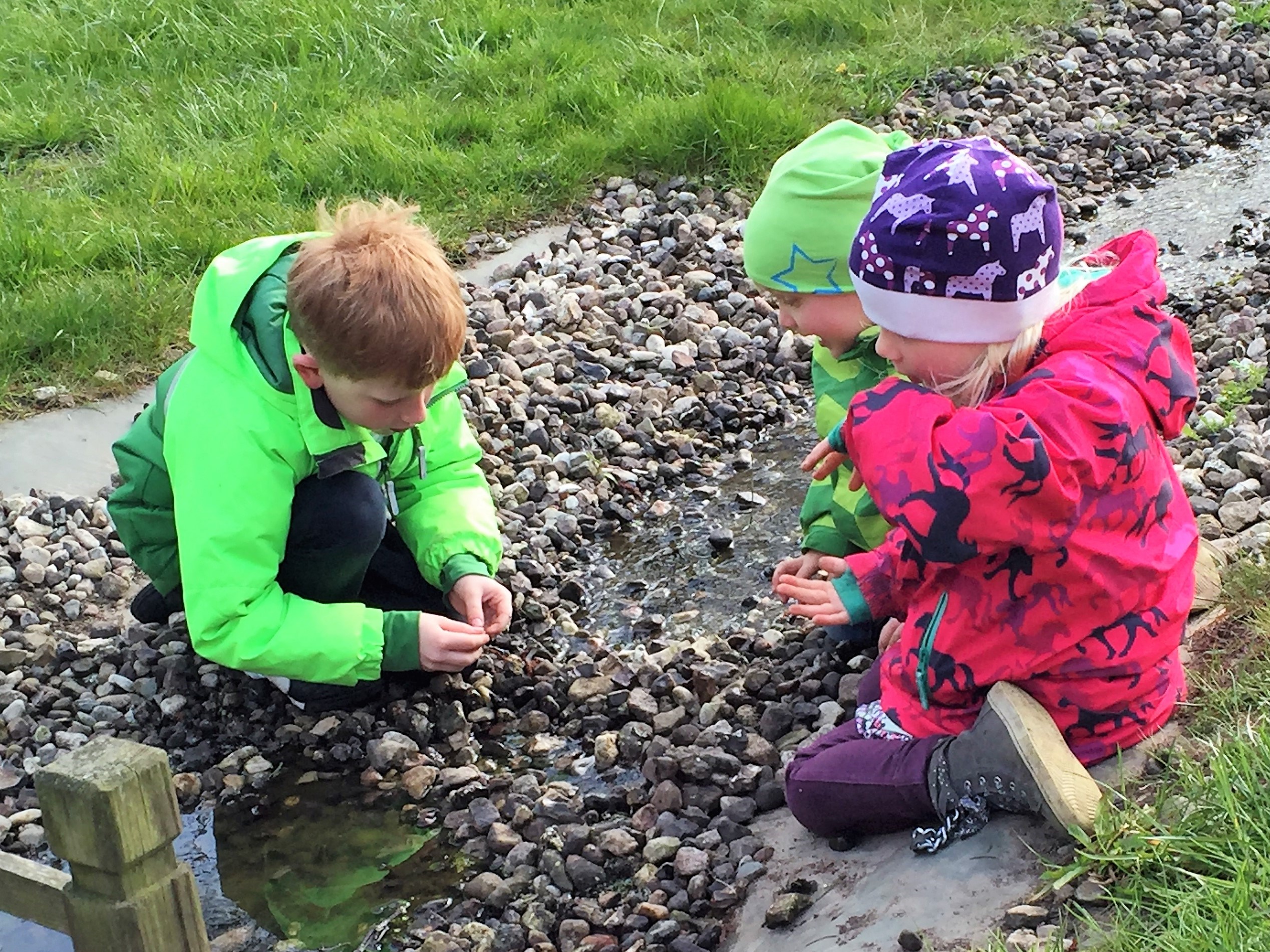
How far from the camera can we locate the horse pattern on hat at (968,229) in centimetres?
224

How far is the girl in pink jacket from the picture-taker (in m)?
2.22

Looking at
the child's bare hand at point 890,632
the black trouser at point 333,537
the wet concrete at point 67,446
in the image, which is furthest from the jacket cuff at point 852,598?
the wet concrete at point 67,446

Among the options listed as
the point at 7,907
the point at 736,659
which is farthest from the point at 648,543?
the point at 7,907

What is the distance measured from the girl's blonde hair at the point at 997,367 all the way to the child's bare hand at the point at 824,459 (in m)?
0.26

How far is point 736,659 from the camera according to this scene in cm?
348

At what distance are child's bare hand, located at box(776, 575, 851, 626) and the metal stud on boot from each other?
388mm

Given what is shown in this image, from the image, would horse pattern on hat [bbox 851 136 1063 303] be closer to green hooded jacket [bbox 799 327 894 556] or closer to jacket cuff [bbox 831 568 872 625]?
jacket cuff [bbox 831 568 872 625]

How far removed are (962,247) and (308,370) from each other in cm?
146

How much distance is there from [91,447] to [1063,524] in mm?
3474

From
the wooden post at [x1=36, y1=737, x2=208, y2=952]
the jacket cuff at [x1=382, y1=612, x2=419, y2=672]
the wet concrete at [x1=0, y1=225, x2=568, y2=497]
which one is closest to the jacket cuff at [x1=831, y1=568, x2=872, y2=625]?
the jacket cuff at [x1=382, y1=612, x2=419, y2=672]

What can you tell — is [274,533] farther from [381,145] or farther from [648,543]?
[381,145]

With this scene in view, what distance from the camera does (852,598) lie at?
2.86 metres

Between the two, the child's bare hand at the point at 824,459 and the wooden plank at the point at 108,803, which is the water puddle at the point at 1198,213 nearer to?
the child's bare hand at the point at 824,459

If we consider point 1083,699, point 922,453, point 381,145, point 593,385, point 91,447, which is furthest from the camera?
point 381,145
